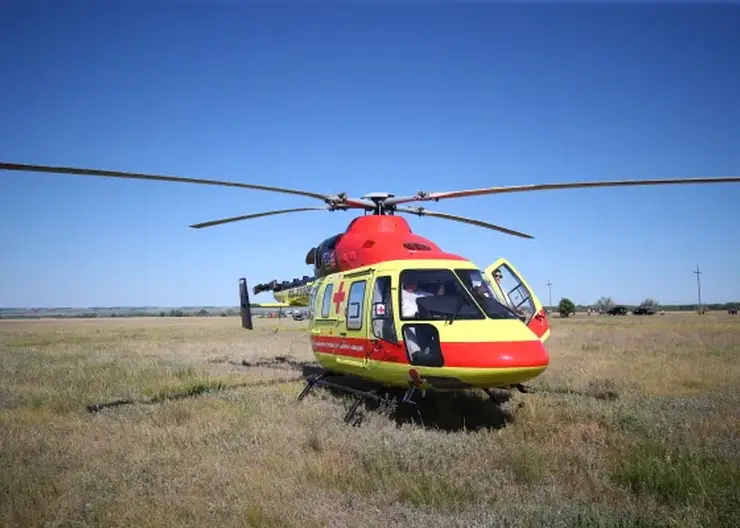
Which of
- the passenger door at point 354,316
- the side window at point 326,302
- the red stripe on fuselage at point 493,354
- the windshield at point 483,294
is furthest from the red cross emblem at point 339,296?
the windshield at point 483,294

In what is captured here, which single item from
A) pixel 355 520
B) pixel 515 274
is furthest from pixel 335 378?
pixel 355 520

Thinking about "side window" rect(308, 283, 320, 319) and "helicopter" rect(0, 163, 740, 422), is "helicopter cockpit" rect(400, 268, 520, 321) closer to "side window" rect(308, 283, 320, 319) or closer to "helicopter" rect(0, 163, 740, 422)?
"helicopter" rect(0, 163, 740, 422)

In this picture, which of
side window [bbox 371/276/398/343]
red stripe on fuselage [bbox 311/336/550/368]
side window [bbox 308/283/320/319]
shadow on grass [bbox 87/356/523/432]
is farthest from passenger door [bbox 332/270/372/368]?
side window [bbox 308/283/320/319]

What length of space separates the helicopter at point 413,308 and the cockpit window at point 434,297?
15 mm

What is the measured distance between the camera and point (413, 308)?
27.8 feet

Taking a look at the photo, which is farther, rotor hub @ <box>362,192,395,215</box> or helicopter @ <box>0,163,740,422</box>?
rotor hub @ <box>362,192,395,215</box>

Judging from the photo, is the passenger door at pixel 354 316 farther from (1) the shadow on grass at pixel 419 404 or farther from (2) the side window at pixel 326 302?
(1) the shadow on grass at pixel 419 404

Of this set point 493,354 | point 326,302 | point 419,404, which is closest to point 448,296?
point 493,354

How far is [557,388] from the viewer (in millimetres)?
12000

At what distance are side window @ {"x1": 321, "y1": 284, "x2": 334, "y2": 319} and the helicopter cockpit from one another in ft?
8.89

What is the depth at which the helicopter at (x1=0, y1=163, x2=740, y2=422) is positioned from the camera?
24.9 ft

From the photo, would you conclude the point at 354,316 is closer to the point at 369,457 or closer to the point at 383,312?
the point at 383,312

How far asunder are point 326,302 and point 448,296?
11.2ft

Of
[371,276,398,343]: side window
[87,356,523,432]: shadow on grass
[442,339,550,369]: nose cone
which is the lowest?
[87,356,523,432]: shadow on grass
